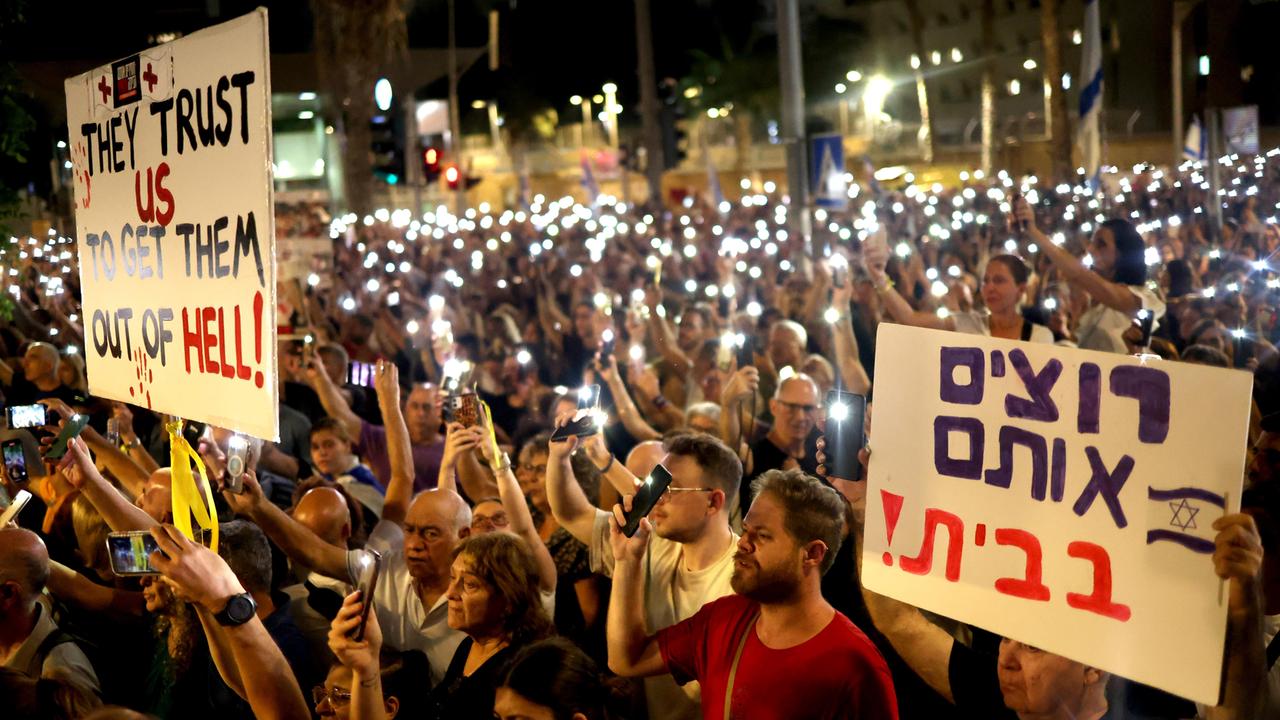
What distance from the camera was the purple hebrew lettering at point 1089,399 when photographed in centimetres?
336

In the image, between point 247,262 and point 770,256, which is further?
point 770,256

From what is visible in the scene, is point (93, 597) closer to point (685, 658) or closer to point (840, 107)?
point (685, 658)

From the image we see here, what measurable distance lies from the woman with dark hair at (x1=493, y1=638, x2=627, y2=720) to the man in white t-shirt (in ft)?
3.09

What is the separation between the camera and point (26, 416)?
20.0 ft

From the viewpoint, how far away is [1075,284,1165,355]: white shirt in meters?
7.33

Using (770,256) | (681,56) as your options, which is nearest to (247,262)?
(770,256)

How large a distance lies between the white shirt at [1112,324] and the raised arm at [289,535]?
388 centimetres

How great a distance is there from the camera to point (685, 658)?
422 centimetres

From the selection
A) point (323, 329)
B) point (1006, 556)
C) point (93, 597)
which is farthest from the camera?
point (323, 329)

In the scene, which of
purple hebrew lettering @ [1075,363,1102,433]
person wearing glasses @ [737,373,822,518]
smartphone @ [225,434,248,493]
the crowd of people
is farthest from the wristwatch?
person wearing glasses @ [737,373,822,518]

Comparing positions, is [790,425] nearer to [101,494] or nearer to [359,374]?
[359,374]

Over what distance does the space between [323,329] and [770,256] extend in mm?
5826

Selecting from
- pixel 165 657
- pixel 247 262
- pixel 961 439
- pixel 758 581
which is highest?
pixel 247 262

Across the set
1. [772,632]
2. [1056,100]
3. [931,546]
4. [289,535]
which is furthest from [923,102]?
[931,546]
